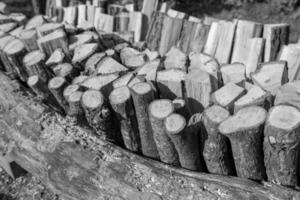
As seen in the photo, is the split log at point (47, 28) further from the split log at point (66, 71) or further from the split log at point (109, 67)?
the split log at point (109, 67)

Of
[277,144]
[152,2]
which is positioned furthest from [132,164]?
[152,2]

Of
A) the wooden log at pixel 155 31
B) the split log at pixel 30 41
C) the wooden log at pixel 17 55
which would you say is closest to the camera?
the wooden log at pixel 17 55

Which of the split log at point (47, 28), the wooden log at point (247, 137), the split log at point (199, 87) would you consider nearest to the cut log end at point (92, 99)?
the split log at point (199, 87)

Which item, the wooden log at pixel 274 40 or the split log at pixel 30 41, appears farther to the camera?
the split log at pixel 30 41

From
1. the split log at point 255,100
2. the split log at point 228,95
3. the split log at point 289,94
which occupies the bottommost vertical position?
the split log at point 228,95

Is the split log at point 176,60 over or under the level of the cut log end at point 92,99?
over

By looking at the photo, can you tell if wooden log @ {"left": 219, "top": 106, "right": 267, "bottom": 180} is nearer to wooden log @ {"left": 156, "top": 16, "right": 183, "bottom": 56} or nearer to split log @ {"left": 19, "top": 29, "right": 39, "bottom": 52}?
wooden log @ {"left": 156, "top": 16, "right": 183, "bottom": 56}

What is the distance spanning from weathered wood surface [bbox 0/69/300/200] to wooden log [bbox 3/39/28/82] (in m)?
0.14

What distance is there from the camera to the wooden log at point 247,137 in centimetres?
179

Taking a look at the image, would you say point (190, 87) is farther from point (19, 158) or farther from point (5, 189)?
point (5, 189)

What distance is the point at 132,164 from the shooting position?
2.15 meters

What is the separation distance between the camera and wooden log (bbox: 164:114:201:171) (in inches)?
75.6

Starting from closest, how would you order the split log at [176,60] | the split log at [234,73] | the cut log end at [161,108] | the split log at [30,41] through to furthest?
the cut log end at [161,108]
the split log at [234,73]
the split log at [176,60]
the split log at [30,41]

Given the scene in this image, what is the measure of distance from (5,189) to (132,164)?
4.88ft
